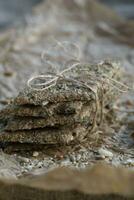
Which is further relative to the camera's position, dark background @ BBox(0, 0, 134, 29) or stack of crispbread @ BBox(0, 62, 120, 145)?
dark background @ BBox(0, 0, 134, 29)

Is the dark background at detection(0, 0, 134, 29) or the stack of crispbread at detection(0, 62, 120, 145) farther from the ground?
the dark background at detection(0, 0, 134, 29)

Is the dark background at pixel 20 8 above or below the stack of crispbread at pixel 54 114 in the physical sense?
above

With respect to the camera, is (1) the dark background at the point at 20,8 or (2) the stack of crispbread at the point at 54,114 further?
(1) the dark background at the point at 20,8

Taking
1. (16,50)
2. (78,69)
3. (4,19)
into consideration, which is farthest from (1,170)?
(4,19)

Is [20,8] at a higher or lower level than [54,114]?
higher

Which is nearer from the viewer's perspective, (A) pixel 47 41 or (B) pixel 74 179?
(B) pixel 74 179

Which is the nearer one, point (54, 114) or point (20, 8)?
point (54, 114)

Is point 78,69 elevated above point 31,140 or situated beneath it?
elevated above

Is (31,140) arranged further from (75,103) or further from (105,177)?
(105,177)
